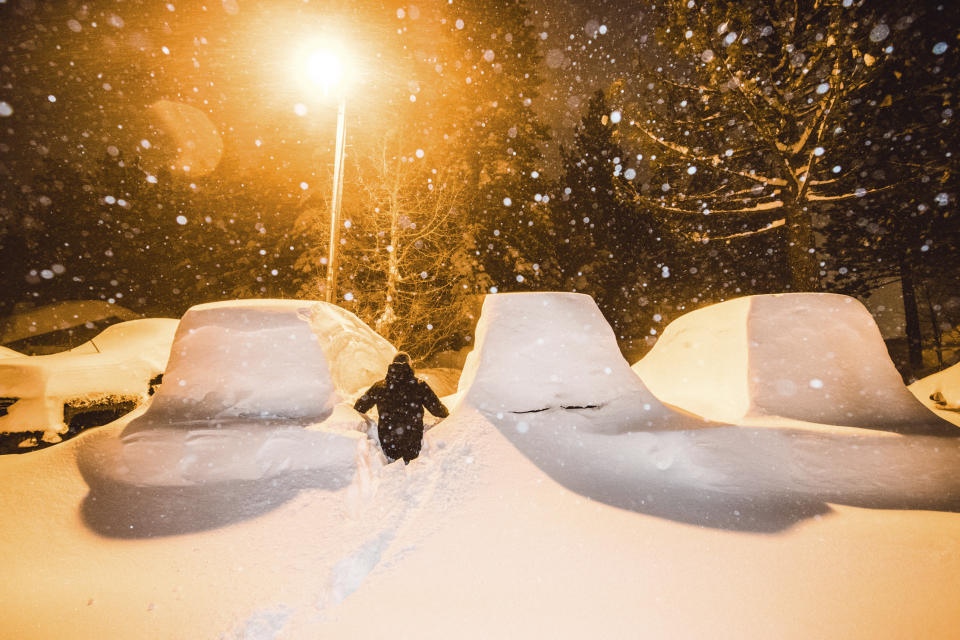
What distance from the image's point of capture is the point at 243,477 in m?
2.94

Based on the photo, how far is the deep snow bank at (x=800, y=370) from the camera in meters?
3.46

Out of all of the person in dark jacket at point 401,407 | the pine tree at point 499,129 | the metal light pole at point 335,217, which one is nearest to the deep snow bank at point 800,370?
the person in dark jacket at point 401,407

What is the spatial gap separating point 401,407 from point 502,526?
132 centimetres

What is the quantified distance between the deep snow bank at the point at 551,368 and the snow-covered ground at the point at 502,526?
0.08 ft

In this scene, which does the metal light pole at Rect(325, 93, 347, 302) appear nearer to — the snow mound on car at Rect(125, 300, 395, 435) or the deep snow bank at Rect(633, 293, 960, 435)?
the snow mound on car at Rect(125, 300, 395, 435)

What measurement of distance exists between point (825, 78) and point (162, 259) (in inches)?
1117

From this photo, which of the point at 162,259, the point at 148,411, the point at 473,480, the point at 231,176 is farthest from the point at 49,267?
the point at 473,480

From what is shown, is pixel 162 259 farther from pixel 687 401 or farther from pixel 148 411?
pixel 687 401

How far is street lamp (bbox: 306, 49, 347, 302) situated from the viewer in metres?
6.91

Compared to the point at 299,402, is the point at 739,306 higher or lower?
higher

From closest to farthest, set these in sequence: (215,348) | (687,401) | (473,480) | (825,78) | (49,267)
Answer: (473,480) < (215,348) < (687,401) < (825,78) < (49,267)

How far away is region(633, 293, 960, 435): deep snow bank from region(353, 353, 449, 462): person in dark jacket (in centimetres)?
268

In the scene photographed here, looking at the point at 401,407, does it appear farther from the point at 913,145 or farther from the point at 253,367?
the point at 913,145

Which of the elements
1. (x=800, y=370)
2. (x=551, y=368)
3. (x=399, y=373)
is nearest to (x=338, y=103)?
(x=399, y=373)
